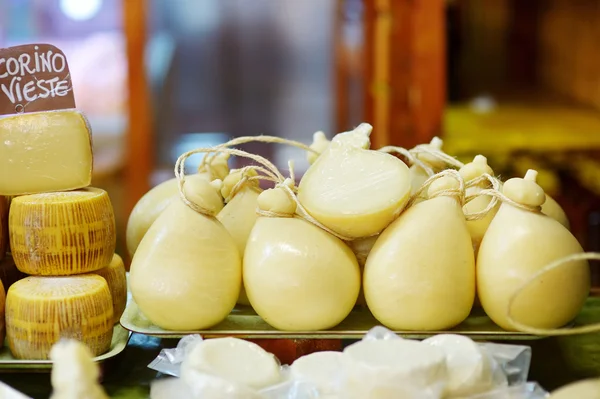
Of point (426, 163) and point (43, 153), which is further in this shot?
point (426, 163)

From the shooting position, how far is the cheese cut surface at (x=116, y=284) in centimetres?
121

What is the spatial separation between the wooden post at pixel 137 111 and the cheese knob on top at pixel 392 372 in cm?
277

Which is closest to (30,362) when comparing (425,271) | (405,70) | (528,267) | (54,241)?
(54,241)

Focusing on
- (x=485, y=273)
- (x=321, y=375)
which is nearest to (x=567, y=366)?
(x=485, y=273)

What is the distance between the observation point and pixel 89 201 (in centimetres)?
114

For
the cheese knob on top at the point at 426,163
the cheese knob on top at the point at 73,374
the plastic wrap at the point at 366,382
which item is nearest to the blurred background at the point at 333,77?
the cheese knob on top at the point at 426,163

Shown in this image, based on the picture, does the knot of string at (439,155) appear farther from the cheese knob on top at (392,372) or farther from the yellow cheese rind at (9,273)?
the yellow cheese rind at (9,273)

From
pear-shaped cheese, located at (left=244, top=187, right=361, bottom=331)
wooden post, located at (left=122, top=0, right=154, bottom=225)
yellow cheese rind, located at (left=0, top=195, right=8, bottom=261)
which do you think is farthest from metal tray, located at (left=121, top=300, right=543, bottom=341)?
wooden post, located at (left=122, top=0, right=154, bottom=225)

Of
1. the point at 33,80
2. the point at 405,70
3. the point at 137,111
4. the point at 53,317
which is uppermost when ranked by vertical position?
the point at 33,80

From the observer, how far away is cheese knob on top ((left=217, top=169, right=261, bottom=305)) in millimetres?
1190

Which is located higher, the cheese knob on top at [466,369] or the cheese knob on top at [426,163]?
the cheese knob on top at [426,163]

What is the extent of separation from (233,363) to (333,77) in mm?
3191

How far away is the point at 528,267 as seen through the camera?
1.03 meters

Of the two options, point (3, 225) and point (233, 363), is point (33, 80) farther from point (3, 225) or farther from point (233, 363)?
point (233, 363)
